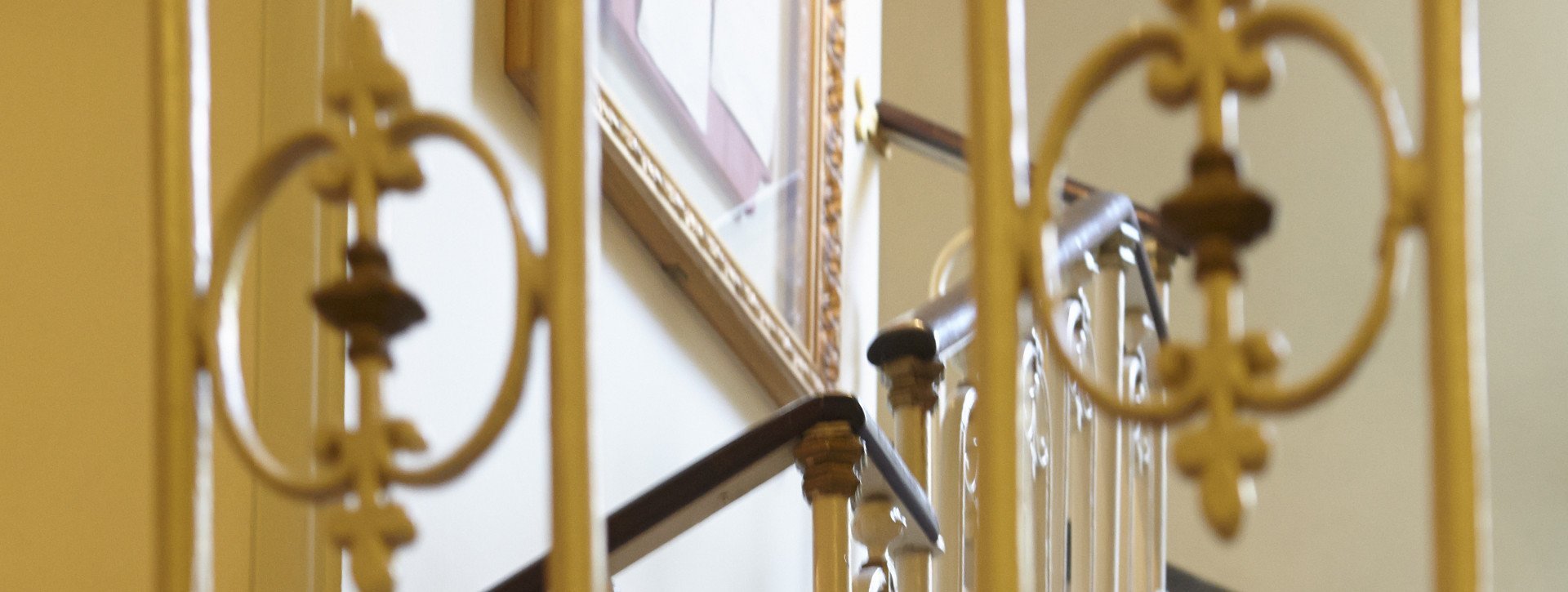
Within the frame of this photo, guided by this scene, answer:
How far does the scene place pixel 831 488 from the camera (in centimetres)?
186

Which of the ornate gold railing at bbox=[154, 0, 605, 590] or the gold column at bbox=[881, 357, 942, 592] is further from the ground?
the ornate gold railing at bbox=[154, 0, 605, 590]

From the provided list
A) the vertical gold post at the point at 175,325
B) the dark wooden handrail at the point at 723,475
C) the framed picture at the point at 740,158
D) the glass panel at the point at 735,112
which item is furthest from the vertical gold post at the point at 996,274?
the glass panel at the point at 735,112

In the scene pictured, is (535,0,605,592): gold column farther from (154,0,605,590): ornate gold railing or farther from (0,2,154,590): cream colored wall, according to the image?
(0,2,154,590): cream colored wall

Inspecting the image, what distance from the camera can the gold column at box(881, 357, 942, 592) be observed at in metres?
2.12

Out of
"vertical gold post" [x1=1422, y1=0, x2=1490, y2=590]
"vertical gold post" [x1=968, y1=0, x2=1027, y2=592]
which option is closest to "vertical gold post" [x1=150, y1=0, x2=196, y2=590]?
"vertical gold post" [x1=968, y1=0, x2=1027, y2=592]

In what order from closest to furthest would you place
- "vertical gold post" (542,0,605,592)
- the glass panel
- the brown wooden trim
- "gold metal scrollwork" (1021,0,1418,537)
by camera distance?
"gold metal scrollwork" (1021,0,1418,537)
"vertical gold post" (542,0,605,592)
the brown wooden trim
the glass panel

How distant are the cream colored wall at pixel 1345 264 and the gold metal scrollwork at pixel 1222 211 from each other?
4.48m

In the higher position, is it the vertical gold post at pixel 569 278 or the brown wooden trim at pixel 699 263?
the vertical gold post at pixel 569 278

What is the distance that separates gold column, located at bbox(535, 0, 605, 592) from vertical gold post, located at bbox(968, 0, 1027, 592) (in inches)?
7.6

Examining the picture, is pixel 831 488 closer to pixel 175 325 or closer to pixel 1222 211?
pixel 175 325

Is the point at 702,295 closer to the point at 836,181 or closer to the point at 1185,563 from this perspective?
the point at 836,181

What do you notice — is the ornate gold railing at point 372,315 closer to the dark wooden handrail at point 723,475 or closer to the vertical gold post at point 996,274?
the vertical gold post at point 996,274

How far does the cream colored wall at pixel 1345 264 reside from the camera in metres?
5.40

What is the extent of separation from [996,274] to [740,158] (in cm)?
236
